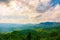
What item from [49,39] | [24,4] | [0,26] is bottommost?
[49,39]

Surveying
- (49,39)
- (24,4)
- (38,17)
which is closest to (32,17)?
(38,17)

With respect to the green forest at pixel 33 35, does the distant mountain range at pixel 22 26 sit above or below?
above

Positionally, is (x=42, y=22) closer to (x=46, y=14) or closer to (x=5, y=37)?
(x=46, y=14)

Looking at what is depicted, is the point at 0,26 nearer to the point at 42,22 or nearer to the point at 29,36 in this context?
the point at 29,36

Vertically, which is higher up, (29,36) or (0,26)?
(0,26)

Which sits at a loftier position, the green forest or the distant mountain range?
the distant mountain range

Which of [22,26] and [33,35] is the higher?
[22,26]
